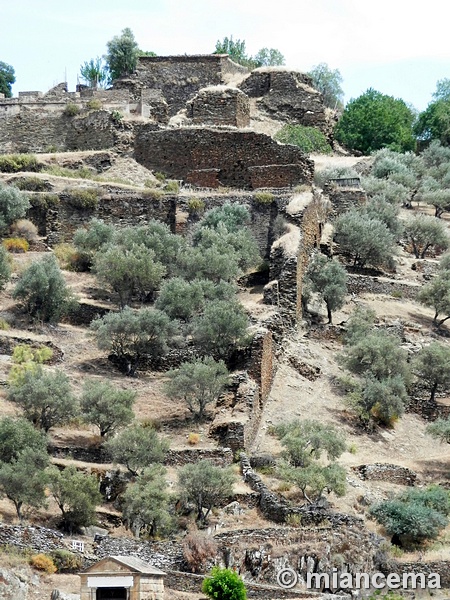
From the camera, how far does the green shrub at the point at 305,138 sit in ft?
233

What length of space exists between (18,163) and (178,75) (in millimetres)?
13581

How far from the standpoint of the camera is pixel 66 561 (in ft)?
117

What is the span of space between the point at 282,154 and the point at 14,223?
1096 centimetres

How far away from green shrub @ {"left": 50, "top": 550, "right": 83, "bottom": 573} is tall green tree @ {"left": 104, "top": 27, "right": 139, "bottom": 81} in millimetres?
49026

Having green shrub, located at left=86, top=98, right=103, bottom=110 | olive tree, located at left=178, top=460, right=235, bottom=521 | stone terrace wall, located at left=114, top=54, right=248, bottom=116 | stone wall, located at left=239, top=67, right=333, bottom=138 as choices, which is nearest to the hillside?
olive tree, located at left=178, top=460, right=235, bottom=521

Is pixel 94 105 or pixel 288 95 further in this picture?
pixel 288 95

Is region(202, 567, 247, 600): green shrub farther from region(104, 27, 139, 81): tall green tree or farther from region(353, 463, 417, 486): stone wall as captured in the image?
region(104, 27, 139, 81): tall green tree

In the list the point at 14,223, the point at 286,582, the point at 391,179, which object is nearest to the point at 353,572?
the point at 286,582

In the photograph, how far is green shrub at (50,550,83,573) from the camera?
3566 centimetres

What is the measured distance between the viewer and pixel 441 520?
4069 cm

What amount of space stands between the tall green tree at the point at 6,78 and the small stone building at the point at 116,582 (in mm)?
60638

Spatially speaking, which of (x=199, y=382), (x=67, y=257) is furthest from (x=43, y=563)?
(x=67, y=257)

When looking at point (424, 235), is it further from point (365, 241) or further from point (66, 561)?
point (66, 561)

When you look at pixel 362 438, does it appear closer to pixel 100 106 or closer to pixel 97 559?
pixel 97 559
